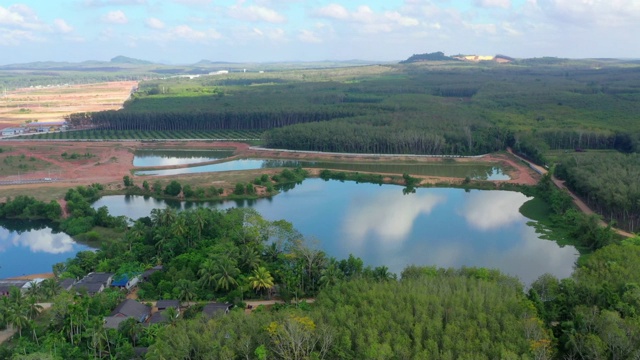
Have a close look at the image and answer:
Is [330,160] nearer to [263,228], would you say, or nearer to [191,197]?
[191,197]

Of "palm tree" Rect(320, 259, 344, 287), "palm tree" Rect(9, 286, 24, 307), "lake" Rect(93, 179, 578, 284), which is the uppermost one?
"palm tree" Rect(9, 286, 24, 307)

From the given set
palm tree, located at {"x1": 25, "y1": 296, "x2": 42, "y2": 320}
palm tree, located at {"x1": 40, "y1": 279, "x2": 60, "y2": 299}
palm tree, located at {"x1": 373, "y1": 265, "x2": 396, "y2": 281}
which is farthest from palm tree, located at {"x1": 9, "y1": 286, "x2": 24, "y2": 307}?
palm tree, located at {"x1": 373, "y1": 265, "x2": 396, "y2": 281}

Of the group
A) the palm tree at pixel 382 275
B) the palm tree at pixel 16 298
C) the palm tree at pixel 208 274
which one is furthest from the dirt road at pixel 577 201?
the palm tree at pixel 16 298

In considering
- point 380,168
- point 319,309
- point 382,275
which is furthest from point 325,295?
point 380,168

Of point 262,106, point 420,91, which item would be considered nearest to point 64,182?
point 262,106

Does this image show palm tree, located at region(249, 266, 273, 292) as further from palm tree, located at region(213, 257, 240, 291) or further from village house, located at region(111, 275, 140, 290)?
village house, located at region(111, 275, 140, 290)

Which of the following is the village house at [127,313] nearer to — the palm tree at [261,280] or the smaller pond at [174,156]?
the palm tree at [261,280]
